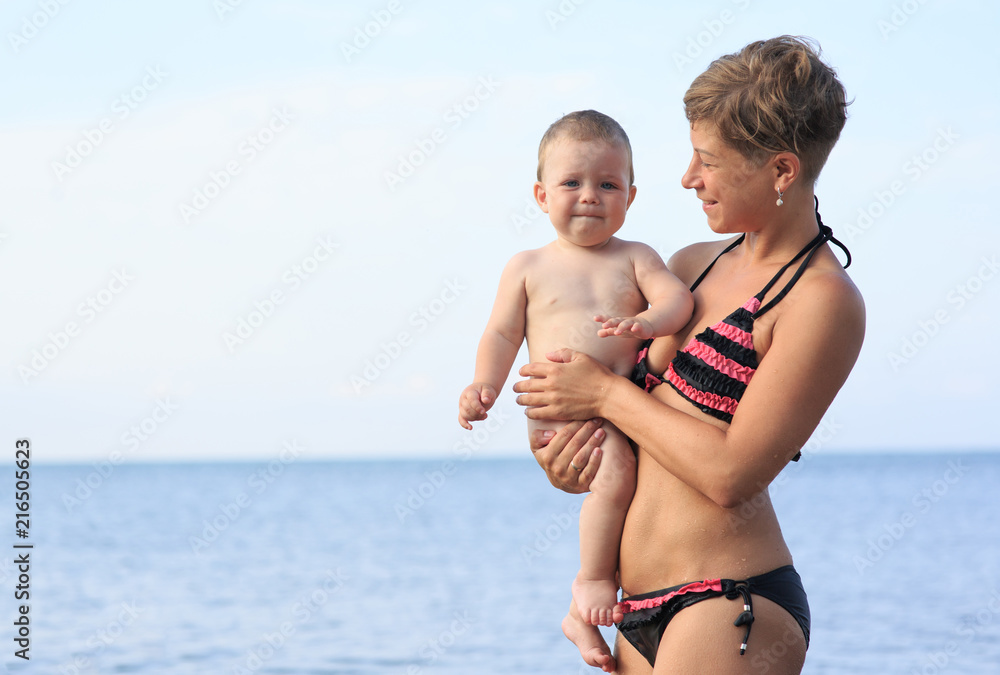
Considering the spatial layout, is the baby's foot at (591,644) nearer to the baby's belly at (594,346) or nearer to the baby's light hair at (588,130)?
the baby's belly at (594,346)

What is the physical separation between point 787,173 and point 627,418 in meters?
0.69

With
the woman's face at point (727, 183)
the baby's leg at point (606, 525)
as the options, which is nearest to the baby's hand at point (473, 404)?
the baby's leg at point (606, 525)

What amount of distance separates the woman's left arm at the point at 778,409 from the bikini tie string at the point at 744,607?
192 millimetres

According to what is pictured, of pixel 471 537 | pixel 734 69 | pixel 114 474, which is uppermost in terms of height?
pixel 114 474

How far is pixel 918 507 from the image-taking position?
104 feet

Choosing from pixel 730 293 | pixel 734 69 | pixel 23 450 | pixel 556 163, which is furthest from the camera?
pixel 23 450

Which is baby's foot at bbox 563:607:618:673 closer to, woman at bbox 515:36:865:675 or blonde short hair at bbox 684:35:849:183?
woman at bbox 515:36:865:675

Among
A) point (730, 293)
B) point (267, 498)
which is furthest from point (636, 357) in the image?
point (267, 498)

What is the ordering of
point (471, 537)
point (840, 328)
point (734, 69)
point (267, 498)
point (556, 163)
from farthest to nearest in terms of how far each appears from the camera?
point (267, 498)
point (471, 537)
point (556, 163)
point (734, 69)
point (840, 328)

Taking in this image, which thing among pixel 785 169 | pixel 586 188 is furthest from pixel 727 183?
pixel 586 188

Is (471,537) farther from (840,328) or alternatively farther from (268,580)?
(840,328)

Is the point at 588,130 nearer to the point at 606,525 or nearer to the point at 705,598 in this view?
the point at 606,525

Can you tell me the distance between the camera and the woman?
212 centimetres

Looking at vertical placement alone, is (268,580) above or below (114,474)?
below
